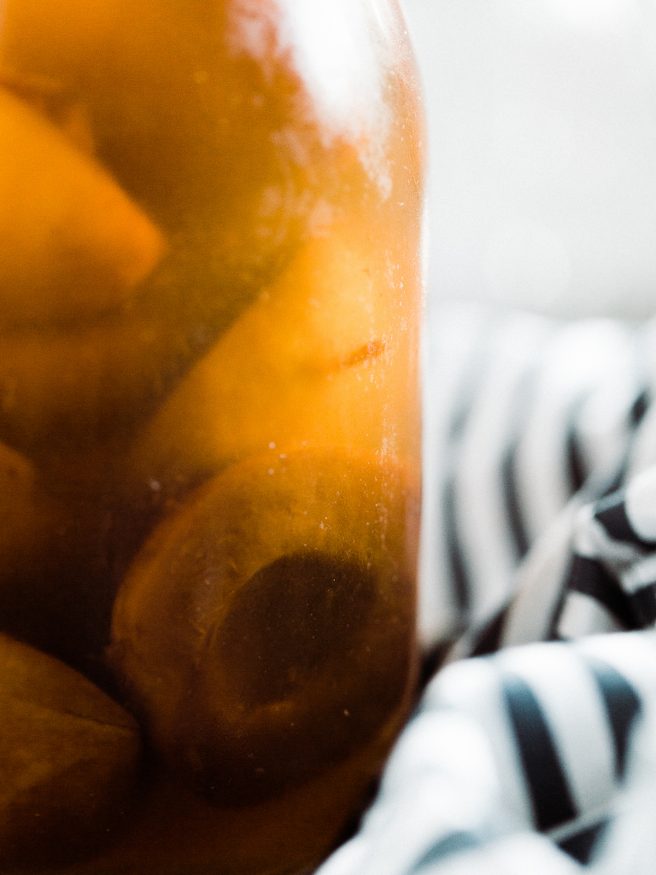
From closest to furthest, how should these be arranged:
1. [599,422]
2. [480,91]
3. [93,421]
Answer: [93,421], [599,422], [480,91]

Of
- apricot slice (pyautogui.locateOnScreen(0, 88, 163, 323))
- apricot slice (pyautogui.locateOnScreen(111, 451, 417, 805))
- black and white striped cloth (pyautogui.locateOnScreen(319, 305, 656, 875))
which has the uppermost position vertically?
apricot slice (pyautogui.locateOnScreen(0, 88, 163, 323))

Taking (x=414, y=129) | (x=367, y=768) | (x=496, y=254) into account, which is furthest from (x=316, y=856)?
(x=496, y=254)

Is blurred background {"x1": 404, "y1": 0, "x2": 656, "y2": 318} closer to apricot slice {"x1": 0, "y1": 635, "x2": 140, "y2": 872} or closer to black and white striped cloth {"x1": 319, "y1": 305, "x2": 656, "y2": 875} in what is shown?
black and white striped cloth {"x1": 319, "y1": 305, "x2": 656, "y2": 875}

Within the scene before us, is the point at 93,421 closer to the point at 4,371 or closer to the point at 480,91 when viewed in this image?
the point at 4,371

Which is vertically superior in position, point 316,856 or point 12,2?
point 12,2

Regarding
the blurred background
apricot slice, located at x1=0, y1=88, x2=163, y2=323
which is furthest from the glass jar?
the blurred background

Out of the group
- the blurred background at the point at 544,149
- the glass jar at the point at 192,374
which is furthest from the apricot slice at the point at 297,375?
the blurred background at the point at 544,149
